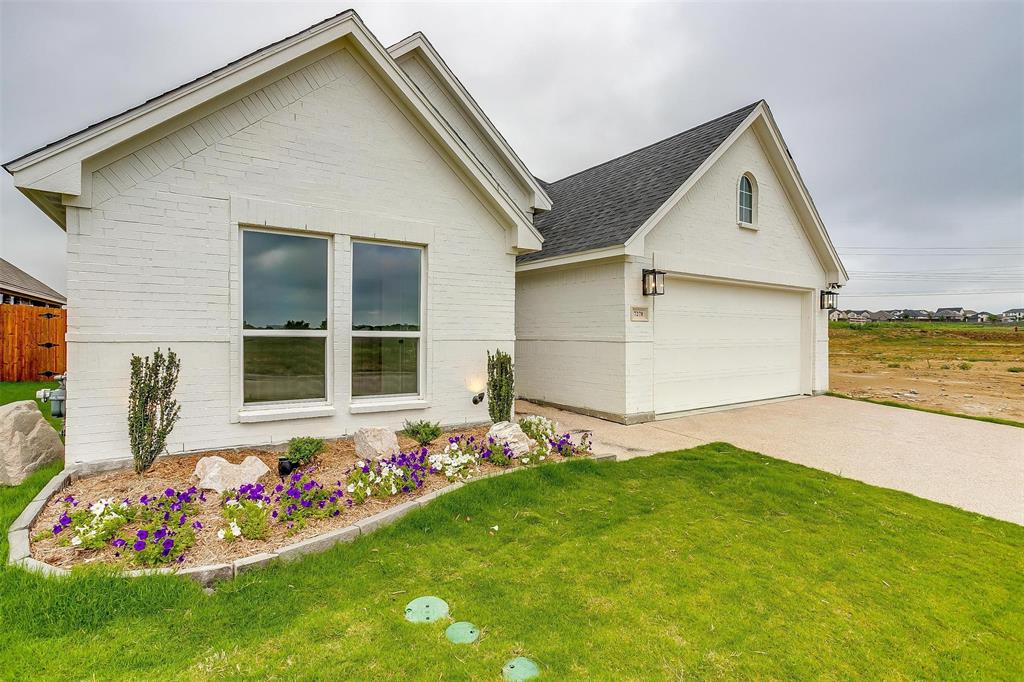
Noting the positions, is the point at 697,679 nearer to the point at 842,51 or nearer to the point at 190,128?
the point at 190,128

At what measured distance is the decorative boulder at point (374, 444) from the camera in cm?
529

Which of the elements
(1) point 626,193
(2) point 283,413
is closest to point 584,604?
(2) point 283,413

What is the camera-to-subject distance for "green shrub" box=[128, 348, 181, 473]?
4844mm

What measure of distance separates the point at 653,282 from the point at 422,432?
17.1ft

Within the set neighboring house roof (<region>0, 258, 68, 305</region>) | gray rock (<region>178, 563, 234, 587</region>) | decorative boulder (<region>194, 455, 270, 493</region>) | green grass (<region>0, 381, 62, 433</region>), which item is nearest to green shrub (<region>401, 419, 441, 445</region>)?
decorative boulder (<region>194, 455, 270, 493</region>)

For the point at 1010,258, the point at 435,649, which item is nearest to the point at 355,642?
the point at 435,649

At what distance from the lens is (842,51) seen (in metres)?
12.4

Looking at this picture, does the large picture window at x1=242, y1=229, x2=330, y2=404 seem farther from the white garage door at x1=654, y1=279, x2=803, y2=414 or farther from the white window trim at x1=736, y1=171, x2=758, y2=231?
the white window trim at x1=736, y1=171, x2=758, y2=231

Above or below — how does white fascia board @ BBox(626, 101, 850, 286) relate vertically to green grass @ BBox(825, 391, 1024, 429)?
above

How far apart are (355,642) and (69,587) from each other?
1905 millimetres

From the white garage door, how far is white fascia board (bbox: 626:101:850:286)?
56.0 inches

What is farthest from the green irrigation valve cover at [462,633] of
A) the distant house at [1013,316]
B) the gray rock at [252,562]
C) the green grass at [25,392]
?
the distant house at [1013,316]

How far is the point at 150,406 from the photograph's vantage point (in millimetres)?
4949

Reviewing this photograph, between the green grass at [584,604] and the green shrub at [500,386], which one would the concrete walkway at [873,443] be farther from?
the green shrub at [500,386]
